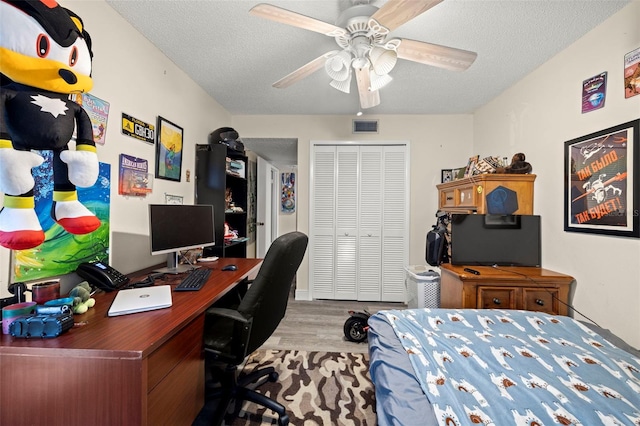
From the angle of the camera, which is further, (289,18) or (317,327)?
(317,327)

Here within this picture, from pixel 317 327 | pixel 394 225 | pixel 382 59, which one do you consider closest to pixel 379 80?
pixel 382 59

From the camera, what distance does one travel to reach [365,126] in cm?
345

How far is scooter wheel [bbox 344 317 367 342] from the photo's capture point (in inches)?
94.5

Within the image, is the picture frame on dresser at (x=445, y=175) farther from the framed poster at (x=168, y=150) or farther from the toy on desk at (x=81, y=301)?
the toy on desk at (x=81, y=301)

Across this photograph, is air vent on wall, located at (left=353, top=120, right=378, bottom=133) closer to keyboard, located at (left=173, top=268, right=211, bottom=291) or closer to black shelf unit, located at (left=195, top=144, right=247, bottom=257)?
black shelf unit, located at (left=195, top=144, right=247, bottom=257)

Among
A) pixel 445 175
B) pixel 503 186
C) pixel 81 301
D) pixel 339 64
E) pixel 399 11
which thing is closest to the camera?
pixel 81 301

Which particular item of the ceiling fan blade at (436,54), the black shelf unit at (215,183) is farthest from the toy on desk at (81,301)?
the ceiling fan blade at (436,54)

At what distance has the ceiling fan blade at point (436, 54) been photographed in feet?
4.84

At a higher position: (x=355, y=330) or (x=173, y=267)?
(x=173, y=267)

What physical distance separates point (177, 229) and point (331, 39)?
177 cm

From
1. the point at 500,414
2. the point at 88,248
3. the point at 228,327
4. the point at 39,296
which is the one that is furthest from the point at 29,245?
the point at 500,414

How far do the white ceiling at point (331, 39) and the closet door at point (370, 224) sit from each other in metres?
0.85

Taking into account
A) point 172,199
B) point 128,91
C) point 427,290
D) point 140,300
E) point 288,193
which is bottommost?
point 427,290

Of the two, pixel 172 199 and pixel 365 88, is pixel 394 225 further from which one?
pixel 172 199
